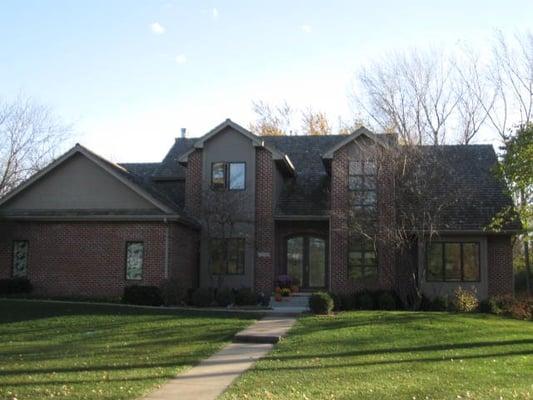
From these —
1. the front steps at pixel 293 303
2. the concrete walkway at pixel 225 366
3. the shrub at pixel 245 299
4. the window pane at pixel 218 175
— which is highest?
the window pane at pixel 218 175

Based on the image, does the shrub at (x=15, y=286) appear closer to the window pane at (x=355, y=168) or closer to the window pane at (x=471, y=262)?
the window pane at (x=355, y=168)

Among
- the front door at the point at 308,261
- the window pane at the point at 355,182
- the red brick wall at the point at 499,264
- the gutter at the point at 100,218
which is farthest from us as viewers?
the front door at the point at 308,261

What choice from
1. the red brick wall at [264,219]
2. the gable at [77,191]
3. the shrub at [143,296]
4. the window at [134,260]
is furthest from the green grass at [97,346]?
the red brick wall at [264,219]

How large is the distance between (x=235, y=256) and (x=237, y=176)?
3.13 m

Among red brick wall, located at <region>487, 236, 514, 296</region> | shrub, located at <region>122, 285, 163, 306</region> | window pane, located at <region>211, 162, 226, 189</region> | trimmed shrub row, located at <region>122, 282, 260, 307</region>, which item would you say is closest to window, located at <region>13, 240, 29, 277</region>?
trimmed shrub row, located at <region>122, 282, 260, 307</region>

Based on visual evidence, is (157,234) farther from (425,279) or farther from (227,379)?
(227,379)

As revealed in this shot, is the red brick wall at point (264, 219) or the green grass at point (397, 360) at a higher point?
the red brick wall at point (264, 219)

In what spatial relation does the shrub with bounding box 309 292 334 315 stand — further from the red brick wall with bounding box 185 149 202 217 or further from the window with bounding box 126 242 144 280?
the red brick wall with bounding box 185 149 202 217

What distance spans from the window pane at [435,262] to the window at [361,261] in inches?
86.5

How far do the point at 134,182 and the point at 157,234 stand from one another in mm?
2147

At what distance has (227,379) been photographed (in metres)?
10.4

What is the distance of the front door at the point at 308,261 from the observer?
2561 cm

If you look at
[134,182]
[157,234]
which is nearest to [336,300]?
[157,234]

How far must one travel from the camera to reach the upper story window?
24.9 m
